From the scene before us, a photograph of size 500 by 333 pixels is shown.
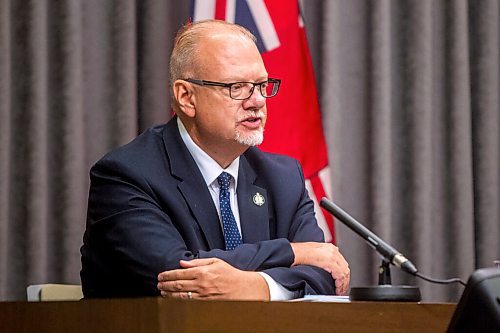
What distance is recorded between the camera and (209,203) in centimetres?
288

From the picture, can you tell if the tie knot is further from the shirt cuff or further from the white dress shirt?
the shirt cuff

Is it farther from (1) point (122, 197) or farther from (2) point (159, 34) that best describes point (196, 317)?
(2) point (159, 34)

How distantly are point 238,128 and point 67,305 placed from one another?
1210mm

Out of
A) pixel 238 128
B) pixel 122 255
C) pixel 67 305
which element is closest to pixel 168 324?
pixel 67 305

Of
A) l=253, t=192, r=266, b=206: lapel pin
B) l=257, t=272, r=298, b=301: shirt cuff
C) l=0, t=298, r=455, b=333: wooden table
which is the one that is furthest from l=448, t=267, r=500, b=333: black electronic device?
l=253, t=192, r=266, b=206: lapel pin

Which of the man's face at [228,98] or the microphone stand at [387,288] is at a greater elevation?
the man's face at [228,98]

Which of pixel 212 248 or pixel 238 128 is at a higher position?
pixel 238 128

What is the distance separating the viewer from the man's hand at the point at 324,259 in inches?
109

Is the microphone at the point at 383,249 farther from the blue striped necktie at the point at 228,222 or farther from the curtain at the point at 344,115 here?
the curtain at the point at 344,115

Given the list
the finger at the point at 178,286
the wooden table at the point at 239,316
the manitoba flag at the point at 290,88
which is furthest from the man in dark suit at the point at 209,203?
the manitoba flag at the point at 290,88

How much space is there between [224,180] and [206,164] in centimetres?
8

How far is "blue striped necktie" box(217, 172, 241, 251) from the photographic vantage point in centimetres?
287

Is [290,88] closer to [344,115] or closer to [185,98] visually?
[344,115]

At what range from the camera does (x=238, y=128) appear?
2.99 metres
